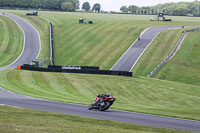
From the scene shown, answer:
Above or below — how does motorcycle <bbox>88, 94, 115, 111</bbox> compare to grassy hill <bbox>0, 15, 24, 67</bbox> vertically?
above

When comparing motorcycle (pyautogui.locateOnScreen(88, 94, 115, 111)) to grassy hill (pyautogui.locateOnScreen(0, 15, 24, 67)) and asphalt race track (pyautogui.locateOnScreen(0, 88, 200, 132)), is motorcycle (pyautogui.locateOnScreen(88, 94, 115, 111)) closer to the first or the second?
asphalt race track (pyautogui.locateOnScreen(0, 88, 200, 132))

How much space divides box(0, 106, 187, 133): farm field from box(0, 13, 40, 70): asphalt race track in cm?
5169

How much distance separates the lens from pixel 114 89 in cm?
5206

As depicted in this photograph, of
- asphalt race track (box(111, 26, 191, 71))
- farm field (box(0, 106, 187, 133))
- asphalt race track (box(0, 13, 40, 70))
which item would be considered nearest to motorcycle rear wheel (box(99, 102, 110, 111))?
farm field (box(0, 106, 187, 133))

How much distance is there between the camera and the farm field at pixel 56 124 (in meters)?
22.3

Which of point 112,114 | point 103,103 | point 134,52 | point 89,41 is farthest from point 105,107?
point 89,41

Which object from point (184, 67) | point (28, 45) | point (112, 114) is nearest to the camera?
point (112, 114)

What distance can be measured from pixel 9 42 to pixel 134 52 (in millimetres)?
29943

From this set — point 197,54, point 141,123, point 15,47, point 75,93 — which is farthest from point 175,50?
point 141,123

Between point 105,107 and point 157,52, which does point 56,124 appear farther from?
point 157,52

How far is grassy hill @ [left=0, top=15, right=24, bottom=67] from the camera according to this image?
86250mm

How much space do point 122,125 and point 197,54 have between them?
61.6 metres

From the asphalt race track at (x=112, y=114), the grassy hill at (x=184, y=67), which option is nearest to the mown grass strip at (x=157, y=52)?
the grassy hill at (x=184, y=67)

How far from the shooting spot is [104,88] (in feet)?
172
